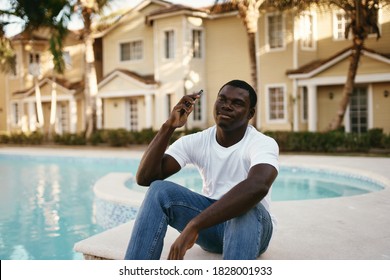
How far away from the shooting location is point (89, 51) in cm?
2192

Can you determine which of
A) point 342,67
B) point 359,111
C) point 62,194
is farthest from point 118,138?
point 62,194

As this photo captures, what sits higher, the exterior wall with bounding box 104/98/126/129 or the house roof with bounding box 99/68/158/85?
the house roof with bounding box 99/68/158/85

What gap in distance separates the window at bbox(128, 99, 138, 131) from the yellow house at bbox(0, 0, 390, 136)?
54 mm

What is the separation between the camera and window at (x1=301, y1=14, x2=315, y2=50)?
2064 cm

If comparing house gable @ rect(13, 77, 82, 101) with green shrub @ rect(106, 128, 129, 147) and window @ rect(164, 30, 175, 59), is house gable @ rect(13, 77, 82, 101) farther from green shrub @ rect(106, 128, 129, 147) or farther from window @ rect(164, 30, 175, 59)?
green shrub @ rect(106, 128, 129, 147)

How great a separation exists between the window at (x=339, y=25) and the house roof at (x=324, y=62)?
1.09m

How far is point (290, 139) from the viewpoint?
661 inches

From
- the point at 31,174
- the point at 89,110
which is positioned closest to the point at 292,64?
the point at 89,110

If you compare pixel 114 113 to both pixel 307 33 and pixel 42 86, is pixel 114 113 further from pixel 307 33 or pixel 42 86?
pixel 307 33

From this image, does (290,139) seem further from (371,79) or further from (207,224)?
(207,224)

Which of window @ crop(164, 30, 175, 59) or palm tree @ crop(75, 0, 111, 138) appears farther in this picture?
window @ crop(164, 30, 175, 59)

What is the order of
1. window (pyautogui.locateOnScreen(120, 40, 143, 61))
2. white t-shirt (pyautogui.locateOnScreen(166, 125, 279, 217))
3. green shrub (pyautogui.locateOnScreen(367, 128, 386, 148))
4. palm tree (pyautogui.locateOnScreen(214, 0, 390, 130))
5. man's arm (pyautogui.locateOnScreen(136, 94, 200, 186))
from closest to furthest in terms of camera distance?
1. white t-shirt (pyautogui.locateOnScreen(166, 125, 279, 217))
2. man's arm (pyautogui.locateOnScreen(136, 94, 200, 186))
3. palm tree (pyautogui.locateOnScreen(214, 0, 390, 130))
4. green shrub (pyautogui.locateOnScreen(367, 128, 386, 148))
5. window (pyautogui.locateOnScreen(120, 40, 143, 61))

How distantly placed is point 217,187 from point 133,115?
75.1 ft

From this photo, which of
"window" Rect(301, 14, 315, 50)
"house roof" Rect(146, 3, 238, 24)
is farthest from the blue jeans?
"house roof" Rect(146, 3, 238, 24)
